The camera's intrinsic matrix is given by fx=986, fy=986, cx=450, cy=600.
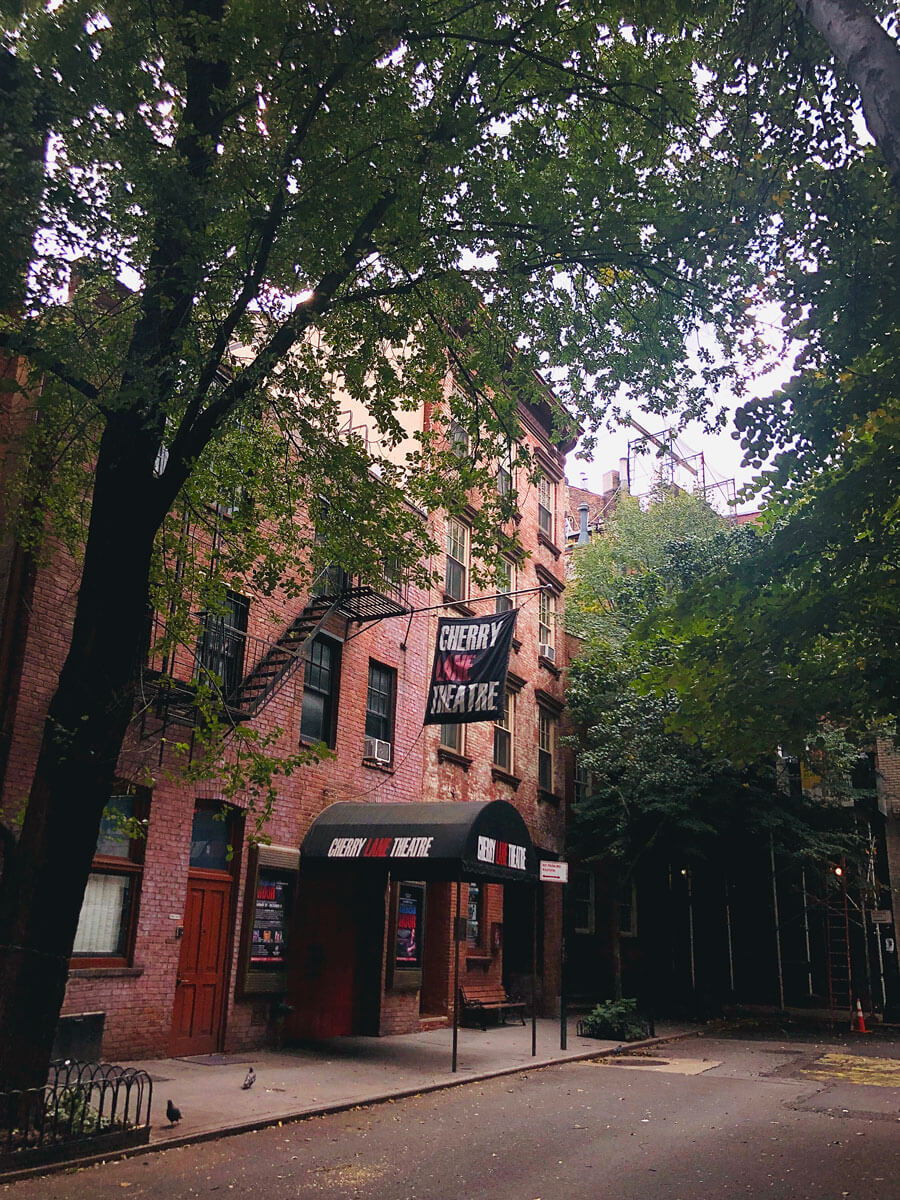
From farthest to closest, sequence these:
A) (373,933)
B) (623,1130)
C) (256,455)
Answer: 1. (373,933)
2. (256,455)
3. (623,1130)

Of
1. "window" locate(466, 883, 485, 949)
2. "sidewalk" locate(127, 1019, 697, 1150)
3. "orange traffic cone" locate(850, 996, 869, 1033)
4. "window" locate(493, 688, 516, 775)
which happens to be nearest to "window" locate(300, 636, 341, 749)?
"sidewalk" locate(127, 1019, 697, 1150)

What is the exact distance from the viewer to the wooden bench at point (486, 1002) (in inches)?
769

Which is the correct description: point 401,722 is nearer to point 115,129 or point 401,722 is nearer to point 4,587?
point 4,587

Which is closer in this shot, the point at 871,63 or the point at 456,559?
the point at 871,63

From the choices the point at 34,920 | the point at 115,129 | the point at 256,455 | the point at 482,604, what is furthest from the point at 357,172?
the point at 482,604

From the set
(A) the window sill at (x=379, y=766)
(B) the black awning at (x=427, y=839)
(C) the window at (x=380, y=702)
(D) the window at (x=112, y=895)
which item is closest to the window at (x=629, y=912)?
(A) the window sill at (x=379, y=766)

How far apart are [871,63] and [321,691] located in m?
12.7

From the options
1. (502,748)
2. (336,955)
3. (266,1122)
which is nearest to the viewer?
(266,1122)

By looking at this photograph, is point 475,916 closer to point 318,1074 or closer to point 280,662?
point 318,1074

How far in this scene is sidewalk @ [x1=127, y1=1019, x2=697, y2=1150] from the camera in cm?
943

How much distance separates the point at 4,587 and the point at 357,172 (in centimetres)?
596

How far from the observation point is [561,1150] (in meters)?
8.82

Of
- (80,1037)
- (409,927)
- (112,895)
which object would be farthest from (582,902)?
(80,1037)

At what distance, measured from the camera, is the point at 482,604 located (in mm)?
21500
